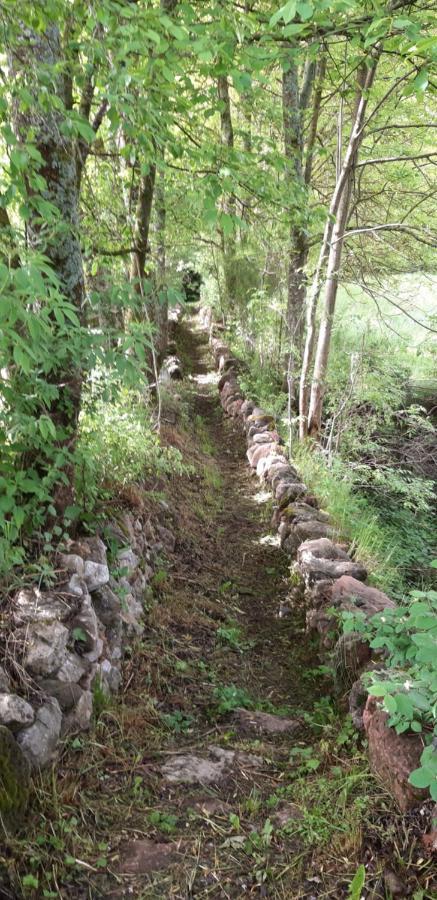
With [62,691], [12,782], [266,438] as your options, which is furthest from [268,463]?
[12,782]

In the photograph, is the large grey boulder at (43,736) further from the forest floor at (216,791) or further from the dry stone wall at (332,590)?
the dry stone wall at (332,590)

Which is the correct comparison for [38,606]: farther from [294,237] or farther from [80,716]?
[294,237]

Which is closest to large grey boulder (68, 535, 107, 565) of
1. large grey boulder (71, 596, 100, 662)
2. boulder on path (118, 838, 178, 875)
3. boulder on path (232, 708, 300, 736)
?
large grey boulder (71, 596, 100, 662)

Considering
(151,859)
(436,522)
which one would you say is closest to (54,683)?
(151,859)

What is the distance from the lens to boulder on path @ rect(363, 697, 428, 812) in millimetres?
2277

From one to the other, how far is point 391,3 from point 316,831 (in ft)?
15.8

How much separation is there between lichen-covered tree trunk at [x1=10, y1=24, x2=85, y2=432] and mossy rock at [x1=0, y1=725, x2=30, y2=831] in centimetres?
173

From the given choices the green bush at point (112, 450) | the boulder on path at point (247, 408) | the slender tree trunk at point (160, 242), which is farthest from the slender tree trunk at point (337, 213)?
the green bush at point (112, 450)

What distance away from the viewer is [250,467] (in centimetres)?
786

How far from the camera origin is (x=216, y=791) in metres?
2.66

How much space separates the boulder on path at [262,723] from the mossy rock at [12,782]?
1374 mm

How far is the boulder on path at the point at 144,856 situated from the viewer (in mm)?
2150

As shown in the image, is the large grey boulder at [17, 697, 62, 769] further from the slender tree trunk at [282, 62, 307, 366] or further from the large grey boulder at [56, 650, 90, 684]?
the slender tree trunk at [282, 62, 307, 366]

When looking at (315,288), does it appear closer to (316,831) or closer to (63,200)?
(63,200)
